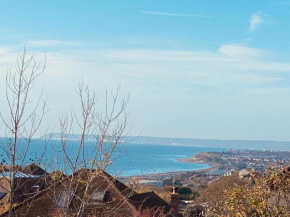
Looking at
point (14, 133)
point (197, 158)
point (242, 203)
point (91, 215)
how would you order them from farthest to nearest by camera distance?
point (197, 158)
point (91, 215)
point (242, 203)
point (14, 133)

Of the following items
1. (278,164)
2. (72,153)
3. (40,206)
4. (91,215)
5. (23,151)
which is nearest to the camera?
(23,151)

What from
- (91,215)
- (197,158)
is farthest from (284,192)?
(197,158)

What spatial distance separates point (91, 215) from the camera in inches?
520

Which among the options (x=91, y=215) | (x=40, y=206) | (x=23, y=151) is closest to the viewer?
(x=23, y=151)

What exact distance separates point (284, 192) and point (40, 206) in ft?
29.8

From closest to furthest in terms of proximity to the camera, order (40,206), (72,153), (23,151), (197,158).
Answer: (23,151) → (72,153) → (40,206) → (197,158)

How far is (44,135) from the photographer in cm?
841

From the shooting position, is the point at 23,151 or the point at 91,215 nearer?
the point at 23,151

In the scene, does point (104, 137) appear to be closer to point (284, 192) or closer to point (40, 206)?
point (284, 192)

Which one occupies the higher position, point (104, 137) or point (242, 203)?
point (104, 137)

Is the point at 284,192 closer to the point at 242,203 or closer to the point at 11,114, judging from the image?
the point at 242,203

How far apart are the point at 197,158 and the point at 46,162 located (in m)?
159

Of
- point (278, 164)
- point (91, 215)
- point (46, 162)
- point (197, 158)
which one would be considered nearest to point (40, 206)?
point (91, 215)

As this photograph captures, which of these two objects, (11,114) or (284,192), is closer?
(11,114)
